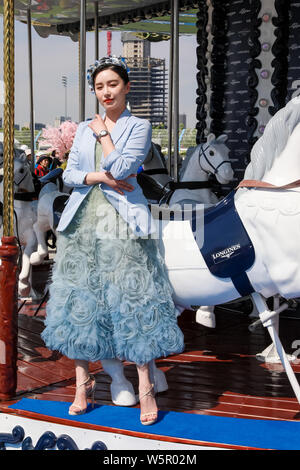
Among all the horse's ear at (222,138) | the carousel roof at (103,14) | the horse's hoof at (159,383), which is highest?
the carousel roof at (103,14)

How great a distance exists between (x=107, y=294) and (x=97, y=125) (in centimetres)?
91

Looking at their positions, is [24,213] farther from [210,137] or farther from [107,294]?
[107,294]

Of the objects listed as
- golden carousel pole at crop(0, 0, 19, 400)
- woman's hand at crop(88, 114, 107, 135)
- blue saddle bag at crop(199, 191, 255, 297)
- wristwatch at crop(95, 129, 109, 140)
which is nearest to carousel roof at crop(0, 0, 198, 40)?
golden carousel pole at crop(0, 0, 19, 400)

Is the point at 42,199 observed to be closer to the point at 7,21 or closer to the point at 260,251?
the point at 7,21

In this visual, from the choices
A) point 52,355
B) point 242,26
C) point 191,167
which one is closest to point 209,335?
point 52,355

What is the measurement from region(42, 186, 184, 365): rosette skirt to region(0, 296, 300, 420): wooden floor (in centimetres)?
52

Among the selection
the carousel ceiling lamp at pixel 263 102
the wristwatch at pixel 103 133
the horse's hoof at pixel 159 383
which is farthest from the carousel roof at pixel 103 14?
the horse's hoof at pixel 159 383

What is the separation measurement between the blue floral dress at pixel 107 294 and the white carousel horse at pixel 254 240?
189 mm

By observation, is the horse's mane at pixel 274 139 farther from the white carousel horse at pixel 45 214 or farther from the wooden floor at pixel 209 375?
the white carousel horse at pixel 45 214

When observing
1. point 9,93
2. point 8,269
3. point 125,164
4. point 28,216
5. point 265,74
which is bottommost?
point 28,216

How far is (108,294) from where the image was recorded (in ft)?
10.9

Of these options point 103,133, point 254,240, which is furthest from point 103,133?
point 254,240

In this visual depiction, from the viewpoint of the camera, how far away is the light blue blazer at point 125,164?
3.26 m

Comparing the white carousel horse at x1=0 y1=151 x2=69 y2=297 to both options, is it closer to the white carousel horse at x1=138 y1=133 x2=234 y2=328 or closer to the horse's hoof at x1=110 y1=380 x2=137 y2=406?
the white carousel horse at x1=138 y1=133 x2=234 y2=328
